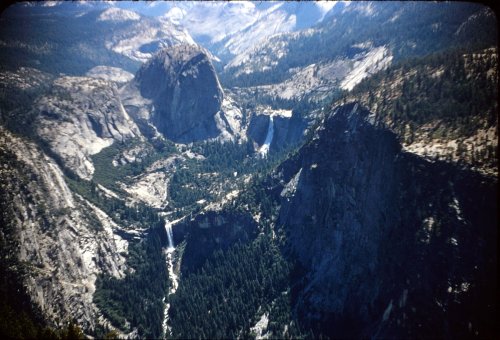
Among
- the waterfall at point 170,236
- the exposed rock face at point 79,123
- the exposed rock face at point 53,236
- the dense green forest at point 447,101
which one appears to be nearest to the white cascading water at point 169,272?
the waterfall at point 170,236

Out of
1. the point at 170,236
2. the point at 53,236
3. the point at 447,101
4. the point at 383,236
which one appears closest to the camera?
the point at 447,101

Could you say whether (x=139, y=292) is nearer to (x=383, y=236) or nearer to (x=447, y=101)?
(x=383, y=236)

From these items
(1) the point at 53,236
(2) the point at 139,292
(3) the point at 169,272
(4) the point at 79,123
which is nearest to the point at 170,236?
(3) the point at 169,272

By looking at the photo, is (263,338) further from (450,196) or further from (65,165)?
(65,165)

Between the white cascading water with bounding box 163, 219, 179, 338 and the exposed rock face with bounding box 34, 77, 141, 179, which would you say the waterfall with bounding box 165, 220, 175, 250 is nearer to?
the white cascading water with bounding box 163, 219, 179, 338

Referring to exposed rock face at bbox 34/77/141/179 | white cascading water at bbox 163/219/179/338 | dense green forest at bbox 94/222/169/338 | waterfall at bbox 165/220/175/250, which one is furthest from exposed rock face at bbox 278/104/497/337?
exposed rock face at bbox 34/77/141/179

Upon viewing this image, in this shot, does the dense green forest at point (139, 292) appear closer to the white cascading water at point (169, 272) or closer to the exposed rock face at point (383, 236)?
the white cascading water at point (169, 272)
